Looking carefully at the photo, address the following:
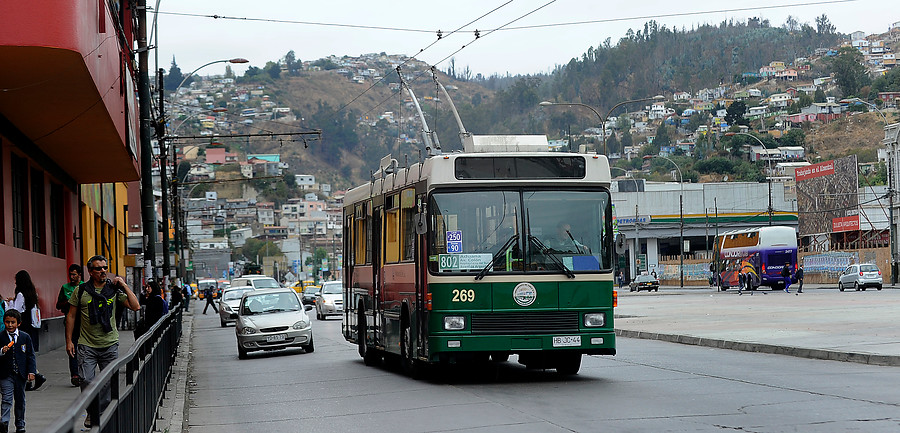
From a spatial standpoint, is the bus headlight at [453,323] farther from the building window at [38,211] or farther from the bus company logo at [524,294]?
the building window at [38,211]

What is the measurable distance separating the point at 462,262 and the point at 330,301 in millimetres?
29691

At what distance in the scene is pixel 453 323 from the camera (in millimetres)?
14711

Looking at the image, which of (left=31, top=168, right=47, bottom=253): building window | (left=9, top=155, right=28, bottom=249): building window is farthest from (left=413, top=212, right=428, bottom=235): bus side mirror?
(left=31, top=168, right=47, bottom=253): building window

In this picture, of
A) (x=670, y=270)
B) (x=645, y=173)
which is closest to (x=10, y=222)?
(x=670, y=270)

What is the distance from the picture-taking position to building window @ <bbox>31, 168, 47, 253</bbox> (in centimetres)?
2700

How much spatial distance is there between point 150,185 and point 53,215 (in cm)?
595

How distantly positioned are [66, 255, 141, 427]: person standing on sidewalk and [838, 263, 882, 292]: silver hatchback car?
160ft

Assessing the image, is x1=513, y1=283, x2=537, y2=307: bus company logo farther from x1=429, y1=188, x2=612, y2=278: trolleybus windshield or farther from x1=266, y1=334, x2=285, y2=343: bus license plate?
x1=266, y1=334, x2=285, y2=343: bus license plate

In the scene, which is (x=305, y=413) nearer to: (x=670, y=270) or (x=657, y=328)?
(x=657, y=328)

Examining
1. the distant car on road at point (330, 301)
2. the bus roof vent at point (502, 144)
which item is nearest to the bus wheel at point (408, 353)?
the bus roof vent at point (502, 144)

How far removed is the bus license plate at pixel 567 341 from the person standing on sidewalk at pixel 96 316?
569 cm

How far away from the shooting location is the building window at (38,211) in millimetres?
27000

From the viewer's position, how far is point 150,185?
84.7ft

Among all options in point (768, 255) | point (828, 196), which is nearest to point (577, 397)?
point (768, 255)
